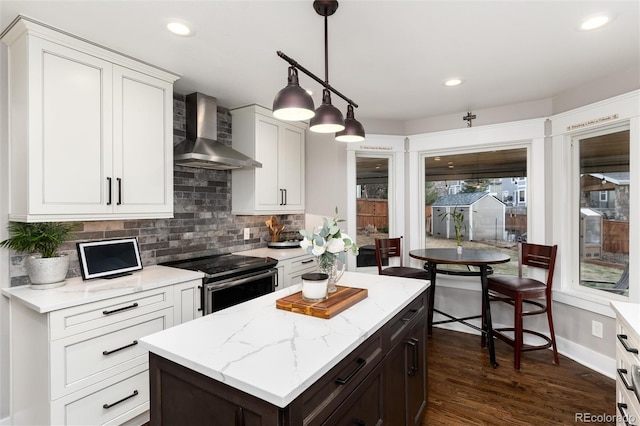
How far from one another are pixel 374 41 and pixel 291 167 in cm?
203

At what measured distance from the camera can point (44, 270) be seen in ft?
6.69

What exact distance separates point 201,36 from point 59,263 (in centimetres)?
168

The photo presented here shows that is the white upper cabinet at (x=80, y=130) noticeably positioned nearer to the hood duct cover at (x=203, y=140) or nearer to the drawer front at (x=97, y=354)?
the hood duct cover at (x=203, y=140)

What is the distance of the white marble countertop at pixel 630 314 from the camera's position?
145 cm

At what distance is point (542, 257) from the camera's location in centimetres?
323

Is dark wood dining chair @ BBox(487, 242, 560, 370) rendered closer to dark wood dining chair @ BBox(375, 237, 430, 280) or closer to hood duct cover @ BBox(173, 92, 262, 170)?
dark wood dining chair @ BBox(375, 237, 430, 280)

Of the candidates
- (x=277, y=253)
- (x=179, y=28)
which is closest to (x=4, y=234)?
(x=179, y=28)

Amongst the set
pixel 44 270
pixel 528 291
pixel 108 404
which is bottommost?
pixel 108 404

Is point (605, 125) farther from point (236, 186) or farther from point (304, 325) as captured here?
point (236, 186)

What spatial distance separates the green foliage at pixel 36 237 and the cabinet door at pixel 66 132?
0.51ft

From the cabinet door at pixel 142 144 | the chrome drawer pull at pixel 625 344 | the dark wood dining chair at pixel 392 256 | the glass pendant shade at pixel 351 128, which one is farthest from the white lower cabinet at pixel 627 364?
the cabinet door at pixel 142 144

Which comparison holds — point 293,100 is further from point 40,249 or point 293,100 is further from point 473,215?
point 473,215

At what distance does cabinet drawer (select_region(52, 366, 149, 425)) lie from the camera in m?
1.85

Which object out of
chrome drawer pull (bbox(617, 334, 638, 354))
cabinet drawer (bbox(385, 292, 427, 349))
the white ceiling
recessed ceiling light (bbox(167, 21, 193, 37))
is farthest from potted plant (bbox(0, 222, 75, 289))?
chrome drawer pull (bbox(617, 334, 638, 354))
